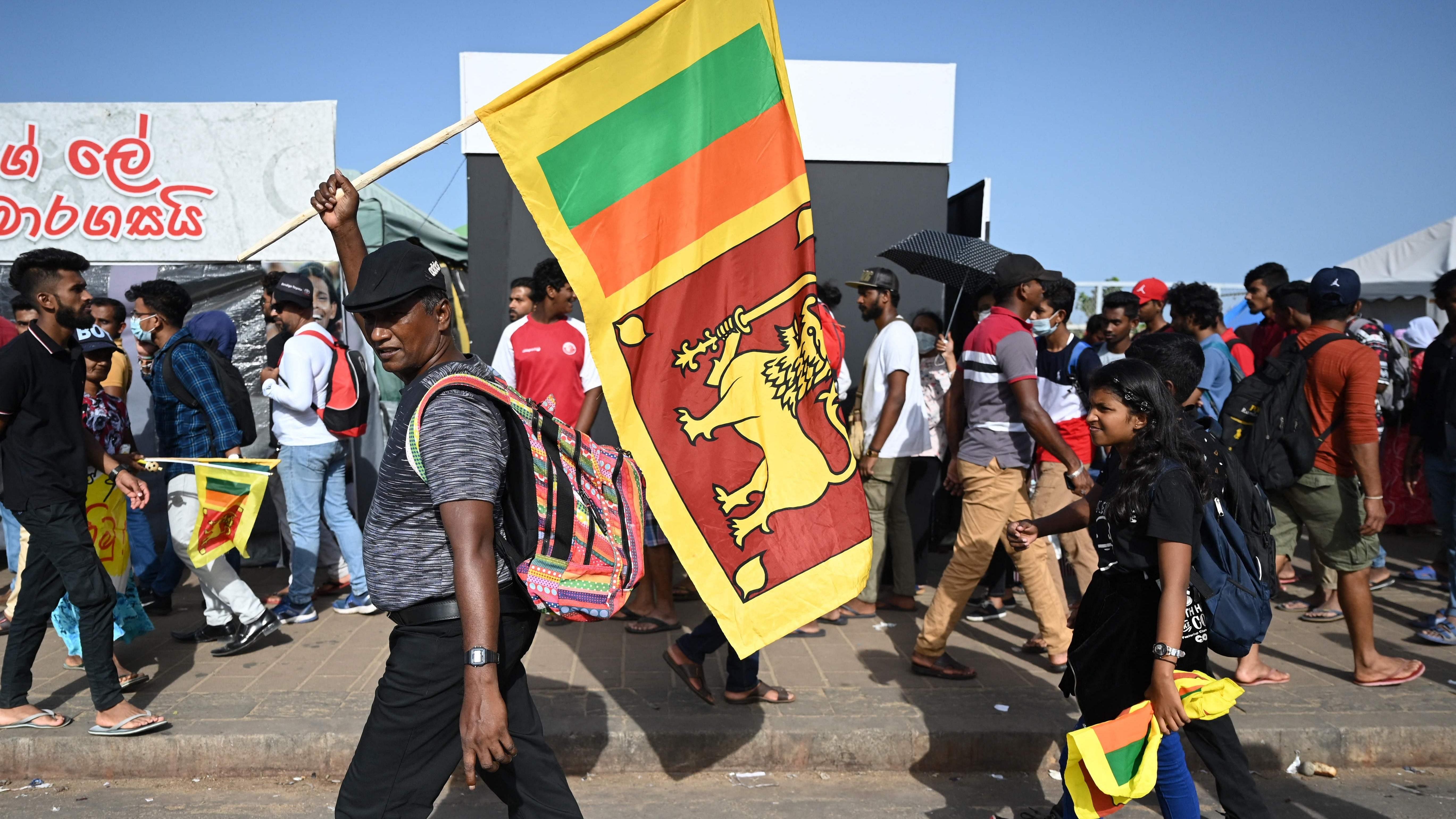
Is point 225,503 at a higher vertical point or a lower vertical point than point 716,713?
higher

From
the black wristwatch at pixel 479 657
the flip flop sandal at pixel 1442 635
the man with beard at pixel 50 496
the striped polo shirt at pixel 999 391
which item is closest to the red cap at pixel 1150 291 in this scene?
the striped polo shirt at pixel 999 391

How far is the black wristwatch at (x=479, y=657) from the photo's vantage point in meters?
2.13

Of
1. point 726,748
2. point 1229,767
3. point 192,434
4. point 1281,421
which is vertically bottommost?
point 726,748

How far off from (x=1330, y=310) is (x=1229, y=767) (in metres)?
2.82

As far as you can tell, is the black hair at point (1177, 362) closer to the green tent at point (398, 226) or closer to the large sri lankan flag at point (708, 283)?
the large sri lankan flag at point (708, 283)

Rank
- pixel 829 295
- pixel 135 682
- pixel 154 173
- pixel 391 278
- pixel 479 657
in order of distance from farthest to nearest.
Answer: pixel 154 173
pixel 829 295
pixel 135 682
pixel 391 278
pixel 479 657

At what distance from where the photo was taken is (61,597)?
4.27 meters

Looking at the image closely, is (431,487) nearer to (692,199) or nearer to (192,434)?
(692,199)

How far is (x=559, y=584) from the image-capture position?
2.28 metres

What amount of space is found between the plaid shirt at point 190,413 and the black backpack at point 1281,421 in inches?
218

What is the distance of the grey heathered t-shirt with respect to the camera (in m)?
2.16

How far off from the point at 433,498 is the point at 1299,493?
475 cm

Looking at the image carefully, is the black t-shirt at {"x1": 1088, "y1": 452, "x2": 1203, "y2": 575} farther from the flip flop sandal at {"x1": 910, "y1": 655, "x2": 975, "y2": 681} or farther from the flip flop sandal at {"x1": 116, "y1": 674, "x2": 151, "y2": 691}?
the flip flop sandal at {"x1": 116, "y1": 674, "x2": 151, "y2": 691}

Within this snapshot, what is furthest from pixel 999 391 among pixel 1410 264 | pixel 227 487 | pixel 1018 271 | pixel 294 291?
pixel 1410 264
